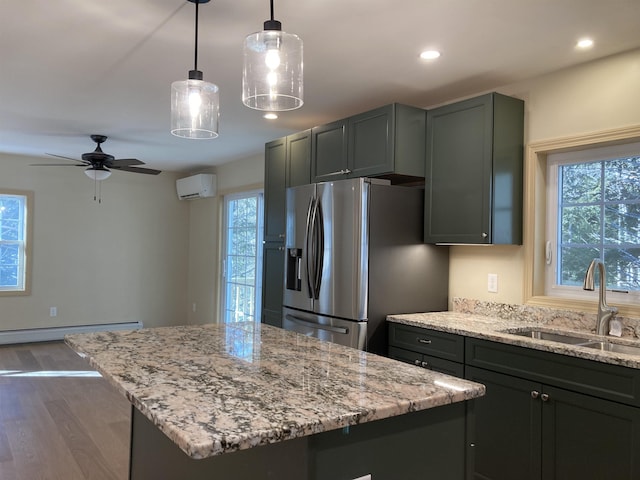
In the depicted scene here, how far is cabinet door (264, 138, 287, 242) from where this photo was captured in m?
4.22

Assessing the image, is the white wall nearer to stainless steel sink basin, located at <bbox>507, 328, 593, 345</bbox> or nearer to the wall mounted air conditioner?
the wall mounted air conditioner

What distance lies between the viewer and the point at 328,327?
334 centimetres

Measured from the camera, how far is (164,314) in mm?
7477

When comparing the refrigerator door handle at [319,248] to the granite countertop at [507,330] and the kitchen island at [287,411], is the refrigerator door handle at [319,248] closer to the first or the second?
the granite countertop at [507,330]

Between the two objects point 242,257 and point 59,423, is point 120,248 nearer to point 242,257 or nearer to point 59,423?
point 242,257

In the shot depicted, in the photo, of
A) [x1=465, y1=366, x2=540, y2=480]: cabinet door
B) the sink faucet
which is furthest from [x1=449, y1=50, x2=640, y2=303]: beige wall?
[x1=465, y1=366, x2=540, y2=480]: cabinet door

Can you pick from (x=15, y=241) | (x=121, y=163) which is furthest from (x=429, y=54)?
(x=15, y=241)

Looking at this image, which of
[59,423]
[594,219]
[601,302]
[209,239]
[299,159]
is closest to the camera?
[601,302]

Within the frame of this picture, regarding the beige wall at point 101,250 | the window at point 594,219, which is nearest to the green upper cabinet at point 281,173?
the window at point 594,219

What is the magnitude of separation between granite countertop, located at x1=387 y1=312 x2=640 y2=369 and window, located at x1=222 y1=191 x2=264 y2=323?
310 centimetres

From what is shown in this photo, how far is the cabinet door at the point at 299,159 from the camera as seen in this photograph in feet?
13.0

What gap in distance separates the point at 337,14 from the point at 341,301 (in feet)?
5.61

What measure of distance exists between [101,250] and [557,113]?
6009mm

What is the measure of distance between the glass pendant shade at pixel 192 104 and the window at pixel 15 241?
550 centimetres
